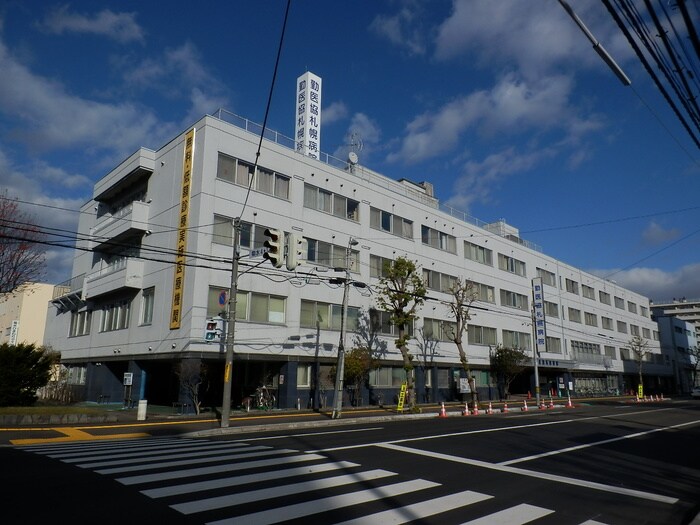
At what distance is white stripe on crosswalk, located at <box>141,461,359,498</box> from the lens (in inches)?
288

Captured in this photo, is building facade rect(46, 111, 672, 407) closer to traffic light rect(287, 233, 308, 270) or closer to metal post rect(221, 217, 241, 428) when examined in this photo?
metal post rect(221, 217, 241, 428)

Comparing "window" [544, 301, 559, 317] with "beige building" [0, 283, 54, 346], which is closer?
"beige building" [0, 283, 54, 346]

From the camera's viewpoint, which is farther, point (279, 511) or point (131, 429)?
point (131, 429)

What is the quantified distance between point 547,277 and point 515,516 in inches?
2052

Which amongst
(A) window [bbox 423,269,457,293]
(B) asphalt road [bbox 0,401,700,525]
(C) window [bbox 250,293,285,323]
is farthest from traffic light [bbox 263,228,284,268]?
(A) window [bbox 423,269,457,293]

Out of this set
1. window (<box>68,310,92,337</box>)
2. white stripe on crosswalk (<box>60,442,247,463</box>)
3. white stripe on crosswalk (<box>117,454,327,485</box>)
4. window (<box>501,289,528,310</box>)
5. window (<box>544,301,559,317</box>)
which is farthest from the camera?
window (<box>544,301,559,317</box>)

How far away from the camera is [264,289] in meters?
26.7

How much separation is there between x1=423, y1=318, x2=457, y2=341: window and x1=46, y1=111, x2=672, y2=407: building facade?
133mm

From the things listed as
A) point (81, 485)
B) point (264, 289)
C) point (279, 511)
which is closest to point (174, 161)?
point (264, 289)

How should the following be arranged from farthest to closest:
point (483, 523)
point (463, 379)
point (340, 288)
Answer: point (463, 379), point (340, 288), point (483, 523)

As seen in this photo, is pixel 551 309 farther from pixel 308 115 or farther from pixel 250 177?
pixel 250 177

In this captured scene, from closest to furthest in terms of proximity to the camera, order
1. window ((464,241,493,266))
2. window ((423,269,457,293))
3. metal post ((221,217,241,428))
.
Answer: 1. metal post ((221,217,241,428))
2. window ((423,269,457,293))
3. window ((464,241,493,266))

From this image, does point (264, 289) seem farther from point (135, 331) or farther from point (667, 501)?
point (667, 501)

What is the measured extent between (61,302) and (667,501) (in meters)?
41.3
